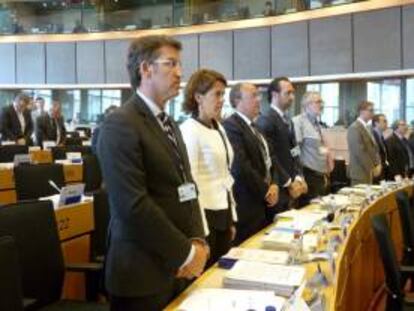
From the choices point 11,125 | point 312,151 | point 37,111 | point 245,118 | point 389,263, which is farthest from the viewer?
point 37,111

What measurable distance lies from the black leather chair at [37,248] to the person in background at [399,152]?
20.0 ft

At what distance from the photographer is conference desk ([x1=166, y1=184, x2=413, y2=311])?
2.14 m

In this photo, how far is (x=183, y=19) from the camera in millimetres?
13586

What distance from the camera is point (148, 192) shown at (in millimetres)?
2014

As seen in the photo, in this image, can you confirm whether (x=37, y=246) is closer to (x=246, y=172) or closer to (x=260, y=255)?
(x=260, y=255)

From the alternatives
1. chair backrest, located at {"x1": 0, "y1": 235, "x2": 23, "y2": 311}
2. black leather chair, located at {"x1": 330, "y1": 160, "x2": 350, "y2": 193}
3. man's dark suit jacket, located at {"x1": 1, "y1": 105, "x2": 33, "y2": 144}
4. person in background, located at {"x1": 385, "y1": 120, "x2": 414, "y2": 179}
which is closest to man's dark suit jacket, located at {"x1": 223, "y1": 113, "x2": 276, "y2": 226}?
chair backrest, located at {"x1": 0, "y1": 235, "x2": 23, "y2": 311}

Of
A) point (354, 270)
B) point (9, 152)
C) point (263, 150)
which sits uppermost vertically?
point (263, 150)

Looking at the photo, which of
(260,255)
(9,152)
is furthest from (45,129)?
(260,255)

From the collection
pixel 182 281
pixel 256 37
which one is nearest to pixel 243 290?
pixel 182 281

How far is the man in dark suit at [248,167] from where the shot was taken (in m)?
3.58

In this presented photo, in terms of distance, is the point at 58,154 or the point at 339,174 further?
the point at 339,174

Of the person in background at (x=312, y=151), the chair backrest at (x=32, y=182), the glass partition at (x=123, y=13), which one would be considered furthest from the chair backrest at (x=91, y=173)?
the glass partition at (x=123, y=13)

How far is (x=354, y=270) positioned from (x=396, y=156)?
17.4 feet

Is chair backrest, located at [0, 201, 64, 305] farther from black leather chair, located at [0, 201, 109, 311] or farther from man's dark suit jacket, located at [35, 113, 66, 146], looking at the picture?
man's dark suit jacket, located at [35, 113, 66, 146]
